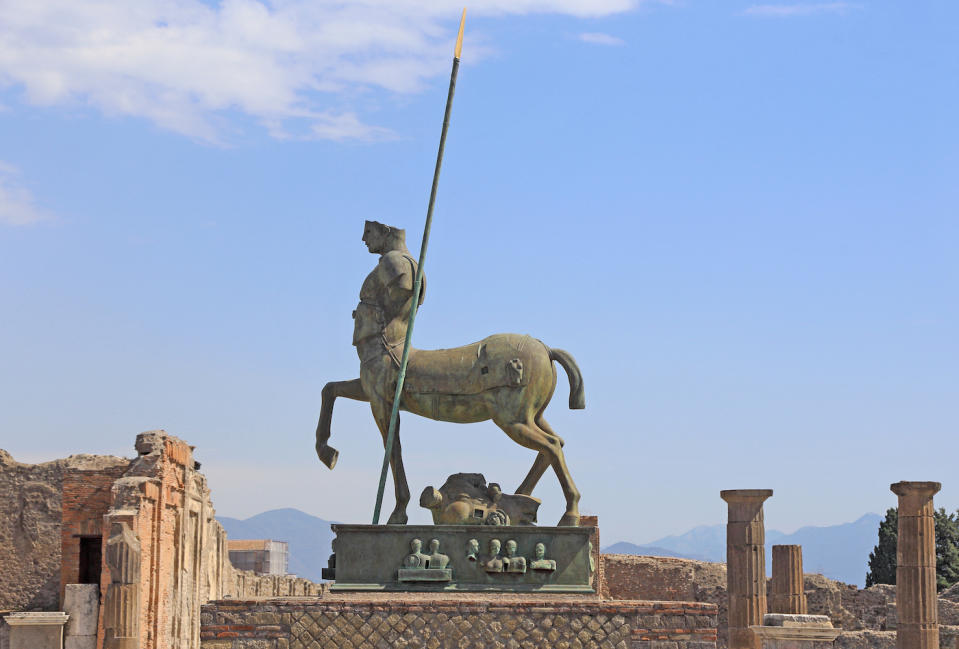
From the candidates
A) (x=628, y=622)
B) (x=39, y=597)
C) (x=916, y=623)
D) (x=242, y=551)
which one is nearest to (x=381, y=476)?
(x=628, y=622)

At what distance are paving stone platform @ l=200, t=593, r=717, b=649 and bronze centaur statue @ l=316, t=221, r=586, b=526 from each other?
808 millimetres

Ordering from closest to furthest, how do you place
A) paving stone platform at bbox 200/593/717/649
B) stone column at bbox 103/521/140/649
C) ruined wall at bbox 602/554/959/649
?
paving stone platform at bbox 200/593/717/649, stone column at bbox 103/521/140/649, ruined wall at bbox 602/554/959/649

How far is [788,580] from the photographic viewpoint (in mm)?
24234

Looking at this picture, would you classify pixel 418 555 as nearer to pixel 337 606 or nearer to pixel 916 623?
pixel 337 606

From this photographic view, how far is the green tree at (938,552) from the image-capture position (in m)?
37.1

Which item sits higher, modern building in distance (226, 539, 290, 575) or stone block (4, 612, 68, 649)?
modern building in distance (226, 539, 290, 575)

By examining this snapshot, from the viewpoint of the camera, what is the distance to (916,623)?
20656mm

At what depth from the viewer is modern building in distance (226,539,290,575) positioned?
4838 cm

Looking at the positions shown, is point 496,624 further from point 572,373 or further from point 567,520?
point 572,373

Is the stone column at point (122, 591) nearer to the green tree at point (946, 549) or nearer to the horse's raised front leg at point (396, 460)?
the horse's raised front leg at point (396, 460)

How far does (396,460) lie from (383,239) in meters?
1.71

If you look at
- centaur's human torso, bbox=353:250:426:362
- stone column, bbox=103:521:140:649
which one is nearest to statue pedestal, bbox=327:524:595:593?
centaur's human torso, bbox=353:250:426:362

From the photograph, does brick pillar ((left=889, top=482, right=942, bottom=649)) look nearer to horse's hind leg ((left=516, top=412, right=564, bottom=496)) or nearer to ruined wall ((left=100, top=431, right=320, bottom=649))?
ruined wall ((left=100, top=431, right=320, bottom=649))

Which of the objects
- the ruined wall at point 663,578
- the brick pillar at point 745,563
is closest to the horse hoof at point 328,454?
the brick pillar at point 745,563
